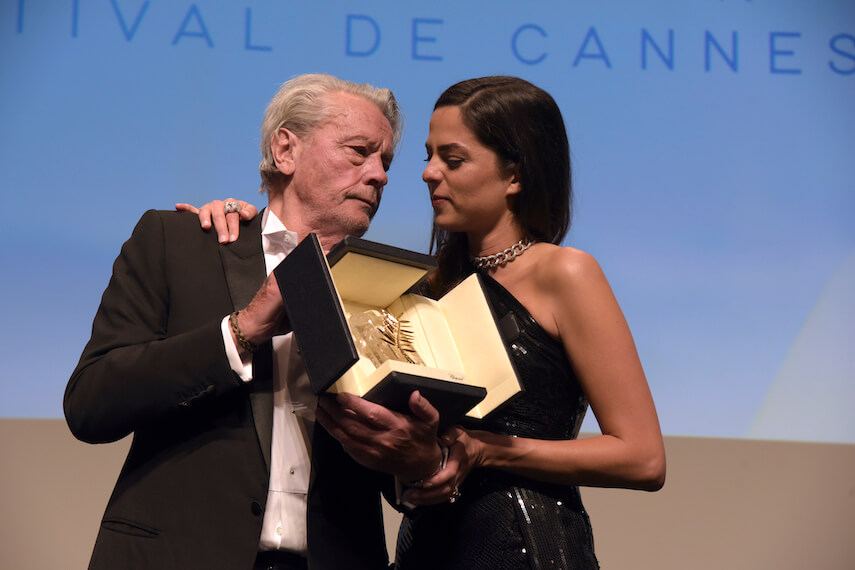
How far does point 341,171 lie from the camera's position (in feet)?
6.97

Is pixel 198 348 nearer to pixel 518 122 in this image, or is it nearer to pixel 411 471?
pixel 411 471

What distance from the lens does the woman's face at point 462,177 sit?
175 centimetres

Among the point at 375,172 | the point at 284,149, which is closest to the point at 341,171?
the point at 375,172

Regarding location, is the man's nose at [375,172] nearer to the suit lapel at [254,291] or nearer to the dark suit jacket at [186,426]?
the suit lapel at [254,291]

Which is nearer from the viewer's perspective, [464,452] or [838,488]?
[464,452]

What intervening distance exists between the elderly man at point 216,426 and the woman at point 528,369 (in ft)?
0.48

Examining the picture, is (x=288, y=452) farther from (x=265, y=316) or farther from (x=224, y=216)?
(x=224, y=216)

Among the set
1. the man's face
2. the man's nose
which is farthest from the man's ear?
the man's nose

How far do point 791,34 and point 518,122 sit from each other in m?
2.17

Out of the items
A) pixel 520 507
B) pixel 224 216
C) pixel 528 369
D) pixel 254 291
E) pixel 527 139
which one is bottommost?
pixel 520 507

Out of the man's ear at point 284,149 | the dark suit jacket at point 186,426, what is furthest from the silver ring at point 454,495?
the man's ear at point 284,149

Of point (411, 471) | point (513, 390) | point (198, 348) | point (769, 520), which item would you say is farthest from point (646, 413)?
point (769, 520)

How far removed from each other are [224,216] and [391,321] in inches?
21.9

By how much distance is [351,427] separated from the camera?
4.65ft
